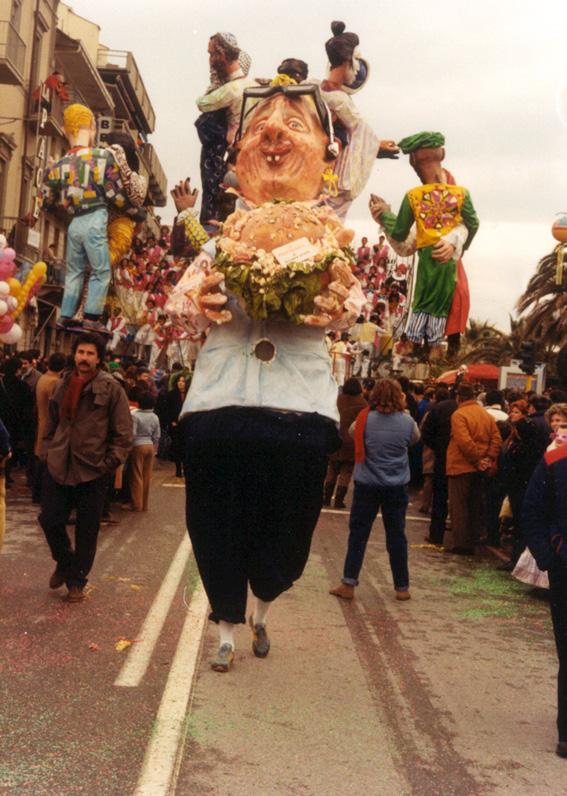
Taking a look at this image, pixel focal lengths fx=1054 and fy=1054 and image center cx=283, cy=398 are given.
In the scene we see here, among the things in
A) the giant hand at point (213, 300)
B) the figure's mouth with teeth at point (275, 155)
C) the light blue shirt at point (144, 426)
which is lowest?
the light blue shirt at point (144, 426)

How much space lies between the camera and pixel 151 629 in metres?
6.62

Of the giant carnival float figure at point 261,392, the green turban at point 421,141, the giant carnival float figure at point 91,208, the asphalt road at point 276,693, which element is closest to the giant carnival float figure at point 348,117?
the green turban at point 421,141

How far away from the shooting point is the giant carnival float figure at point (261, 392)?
17.1ft

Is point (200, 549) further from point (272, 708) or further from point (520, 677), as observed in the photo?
point (520, 677)

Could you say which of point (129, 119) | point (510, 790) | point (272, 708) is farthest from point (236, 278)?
point (129, 119)

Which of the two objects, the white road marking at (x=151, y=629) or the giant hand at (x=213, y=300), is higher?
the giant hand at (x=213, y=300)

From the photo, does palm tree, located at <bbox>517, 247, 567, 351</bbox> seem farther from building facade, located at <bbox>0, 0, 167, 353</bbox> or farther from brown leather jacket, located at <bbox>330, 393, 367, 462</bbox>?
brown leather jacket, located at <bbox>330, 393, 367, 462</bbox>

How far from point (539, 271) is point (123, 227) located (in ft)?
70.2

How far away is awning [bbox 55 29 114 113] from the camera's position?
34.8m

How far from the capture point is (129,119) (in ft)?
162

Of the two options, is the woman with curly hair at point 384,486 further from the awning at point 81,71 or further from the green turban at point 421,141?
the awning at point 81,71

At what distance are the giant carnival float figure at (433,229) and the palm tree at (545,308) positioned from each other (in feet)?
72.4

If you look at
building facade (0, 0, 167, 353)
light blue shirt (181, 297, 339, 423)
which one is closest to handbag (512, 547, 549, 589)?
light blue shirt (181, 297, 339, 423)

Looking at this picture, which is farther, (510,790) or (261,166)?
(261,166)
